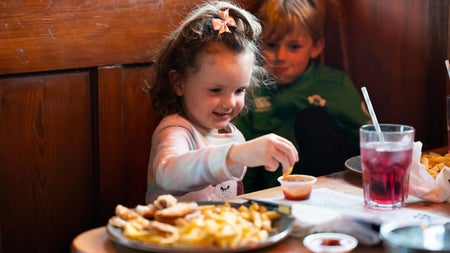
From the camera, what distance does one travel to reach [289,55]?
2627 mm

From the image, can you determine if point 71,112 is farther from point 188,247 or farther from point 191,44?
point 188,247

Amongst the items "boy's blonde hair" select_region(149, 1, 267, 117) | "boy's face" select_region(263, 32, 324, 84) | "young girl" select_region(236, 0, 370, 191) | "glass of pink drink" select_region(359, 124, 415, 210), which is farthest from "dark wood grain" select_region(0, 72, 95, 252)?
"glass of pink drink" select_region(359, 124, 415, 210)

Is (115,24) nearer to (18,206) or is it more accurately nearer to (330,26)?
(18,206)

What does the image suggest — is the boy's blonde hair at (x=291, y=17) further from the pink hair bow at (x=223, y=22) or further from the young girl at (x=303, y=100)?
the pink hair bow at (x=223, y=22)

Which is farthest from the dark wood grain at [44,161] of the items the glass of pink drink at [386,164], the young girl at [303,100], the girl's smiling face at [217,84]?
the glass of pink drink at [386,164]

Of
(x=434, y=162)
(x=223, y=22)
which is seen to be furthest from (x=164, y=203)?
(x=434, y=162)

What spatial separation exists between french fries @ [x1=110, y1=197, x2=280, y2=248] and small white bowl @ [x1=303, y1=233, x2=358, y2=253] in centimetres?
7

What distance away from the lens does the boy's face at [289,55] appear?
2607mm

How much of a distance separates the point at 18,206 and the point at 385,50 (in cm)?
136

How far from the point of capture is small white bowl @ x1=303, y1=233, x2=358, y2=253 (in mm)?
1339

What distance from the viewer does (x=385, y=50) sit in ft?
8.96

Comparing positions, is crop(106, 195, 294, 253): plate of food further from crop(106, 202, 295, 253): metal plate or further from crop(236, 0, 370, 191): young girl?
crop(236, 0, 370, 191): young girl

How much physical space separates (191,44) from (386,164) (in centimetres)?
66

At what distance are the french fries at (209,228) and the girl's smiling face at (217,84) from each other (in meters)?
0.56
